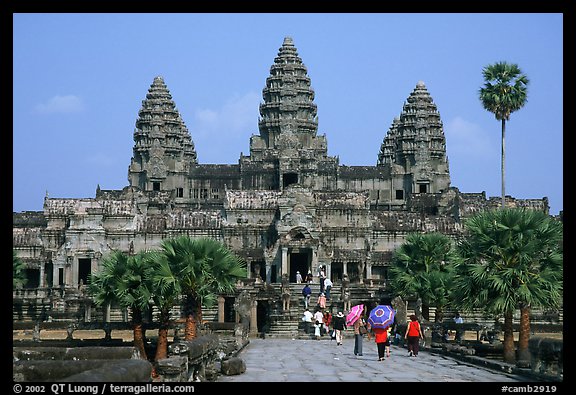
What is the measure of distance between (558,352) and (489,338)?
25635 mm

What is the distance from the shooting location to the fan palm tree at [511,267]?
42562mm

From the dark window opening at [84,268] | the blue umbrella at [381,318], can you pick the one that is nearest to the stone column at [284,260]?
the dark window opening at [84,268]

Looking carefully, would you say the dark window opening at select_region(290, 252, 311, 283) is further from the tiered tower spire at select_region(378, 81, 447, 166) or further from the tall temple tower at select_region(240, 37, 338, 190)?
the tiered tower spire at select_region(378, 81, 447, 166)

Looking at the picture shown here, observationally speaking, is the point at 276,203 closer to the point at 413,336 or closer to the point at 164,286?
the point at 164,286

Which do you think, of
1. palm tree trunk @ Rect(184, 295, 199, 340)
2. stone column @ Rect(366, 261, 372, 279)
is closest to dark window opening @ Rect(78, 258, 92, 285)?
stone column @ Rect(366, 261, 372, 279)

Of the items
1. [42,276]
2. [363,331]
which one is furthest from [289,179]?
[363,331]

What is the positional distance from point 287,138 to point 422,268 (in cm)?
4967

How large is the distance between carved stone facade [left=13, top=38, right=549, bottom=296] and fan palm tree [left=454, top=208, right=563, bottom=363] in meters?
43.3

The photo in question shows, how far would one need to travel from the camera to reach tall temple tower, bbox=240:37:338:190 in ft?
384

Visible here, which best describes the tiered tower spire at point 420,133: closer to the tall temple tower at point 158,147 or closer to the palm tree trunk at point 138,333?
the tall temple tower at point 158,147

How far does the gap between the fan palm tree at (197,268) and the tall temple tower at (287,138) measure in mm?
60800

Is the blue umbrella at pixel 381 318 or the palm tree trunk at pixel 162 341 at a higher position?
the blue umbrella at pixel 381 318

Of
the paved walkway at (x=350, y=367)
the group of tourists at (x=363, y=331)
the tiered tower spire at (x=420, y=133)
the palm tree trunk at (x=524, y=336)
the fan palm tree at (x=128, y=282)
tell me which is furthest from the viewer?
the tiered tower spire at (x=420, y=133)
